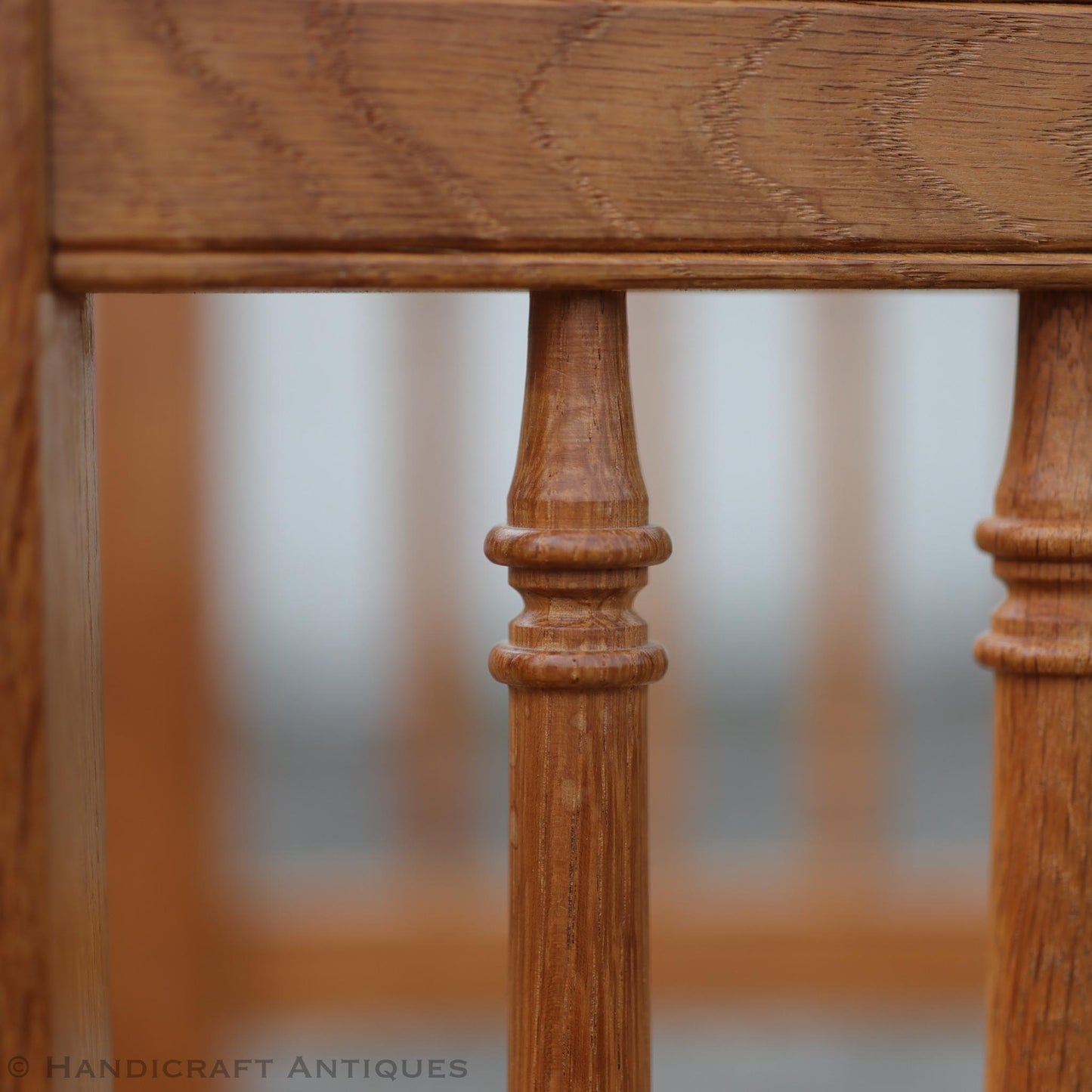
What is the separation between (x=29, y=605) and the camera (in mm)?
359

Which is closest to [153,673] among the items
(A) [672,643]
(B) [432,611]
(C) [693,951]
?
(B) [432,611]

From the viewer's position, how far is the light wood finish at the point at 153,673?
Answer: 1.84 m

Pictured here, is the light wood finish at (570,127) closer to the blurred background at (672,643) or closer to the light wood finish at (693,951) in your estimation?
the blurred background at (672,643)

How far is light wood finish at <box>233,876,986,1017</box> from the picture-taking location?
6.67 feet

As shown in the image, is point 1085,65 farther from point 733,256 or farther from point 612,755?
point 612,755

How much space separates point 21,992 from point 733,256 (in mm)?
281

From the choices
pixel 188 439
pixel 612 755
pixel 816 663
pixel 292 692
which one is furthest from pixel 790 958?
pixel 292 692

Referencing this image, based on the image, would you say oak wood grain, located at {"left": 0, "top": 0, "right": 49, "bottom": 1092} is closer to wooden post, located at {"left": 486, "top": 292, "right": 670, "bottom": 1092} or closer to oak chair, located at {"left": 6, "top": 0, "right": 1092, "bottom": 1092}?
oak chair, located at {"left": 6, "top": 0, "right": 1092, "bottom": 1092}

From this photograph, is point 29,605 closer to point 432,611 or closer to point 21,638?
point 21,638

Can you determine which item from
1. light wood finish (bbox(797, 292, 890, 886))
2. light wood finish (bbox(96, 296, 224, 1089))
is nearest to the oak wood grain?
light wood finish (bbox(96, 296, 224, 1089))

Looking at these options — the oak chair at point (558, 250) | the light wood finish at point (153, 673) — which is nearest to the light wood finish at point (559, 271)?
the oak chair at point (558, 250)

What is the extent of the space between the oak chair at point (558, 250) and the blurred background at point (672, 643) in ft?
5.24

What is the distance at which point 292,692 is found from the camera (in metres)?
4.65

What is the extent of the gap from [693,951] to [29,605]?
187 cm
